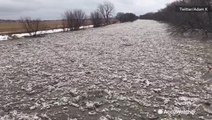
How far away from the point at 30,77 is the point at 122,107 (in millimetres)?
6026

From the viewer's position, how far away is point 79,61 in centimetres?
1722

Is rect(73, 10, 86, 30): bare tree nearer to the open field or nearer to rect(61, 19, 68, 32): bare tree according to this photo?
rect(61, 19, 68, 32): bare tree

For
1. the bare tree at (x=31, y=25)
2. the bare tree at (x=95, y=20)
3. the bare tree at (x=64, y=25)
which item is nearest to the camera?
the bare tree at (x=31, y=25)

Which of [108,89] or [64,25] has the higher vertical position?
[64,25]

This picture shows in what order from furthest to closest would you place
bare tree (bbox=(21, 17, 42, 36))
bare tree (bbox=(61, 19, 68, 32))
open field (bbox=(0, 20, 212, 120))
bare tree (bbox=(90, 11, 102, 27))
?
1. bare tree (bbox=(90, 11, 102, 27))
2. bare tree (bbox=(61, 19, 68, 32))
3. bare tree (bbox=(21, 17, 42, 36))
4. open field (bbox=(0, 20, 212, 120))

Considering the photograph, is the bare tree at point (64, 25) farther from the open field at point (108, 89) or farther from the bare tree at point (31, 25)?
the open field at point (108, 89)

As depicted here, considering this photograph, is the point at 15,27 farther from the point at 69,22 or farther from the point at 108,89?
the point at 108,89

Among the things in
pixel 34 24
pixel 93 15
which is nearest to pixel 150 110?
pixel 34 24

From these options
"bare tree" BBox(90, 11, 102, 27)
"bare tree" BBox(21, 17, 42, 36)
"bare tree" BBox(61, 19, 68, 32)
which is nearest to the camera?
"bare tree" BBox(21, 17, 42, 36)

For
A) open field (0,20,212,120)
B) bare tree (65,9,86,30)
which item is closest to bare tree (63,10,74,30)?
bare tree (65,9,86,30)

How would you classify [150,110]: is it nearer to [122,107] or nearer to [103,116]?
[122,107]

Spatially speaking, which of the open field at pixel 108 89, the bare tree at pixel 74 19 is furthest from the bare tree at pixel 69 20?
the open field at pixel 108 89

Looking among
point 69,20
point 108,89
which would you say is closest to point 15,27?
point 69,20

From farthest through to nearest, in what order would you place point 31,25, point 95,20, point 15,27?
point 95,20
point 15,27
point 31,25
